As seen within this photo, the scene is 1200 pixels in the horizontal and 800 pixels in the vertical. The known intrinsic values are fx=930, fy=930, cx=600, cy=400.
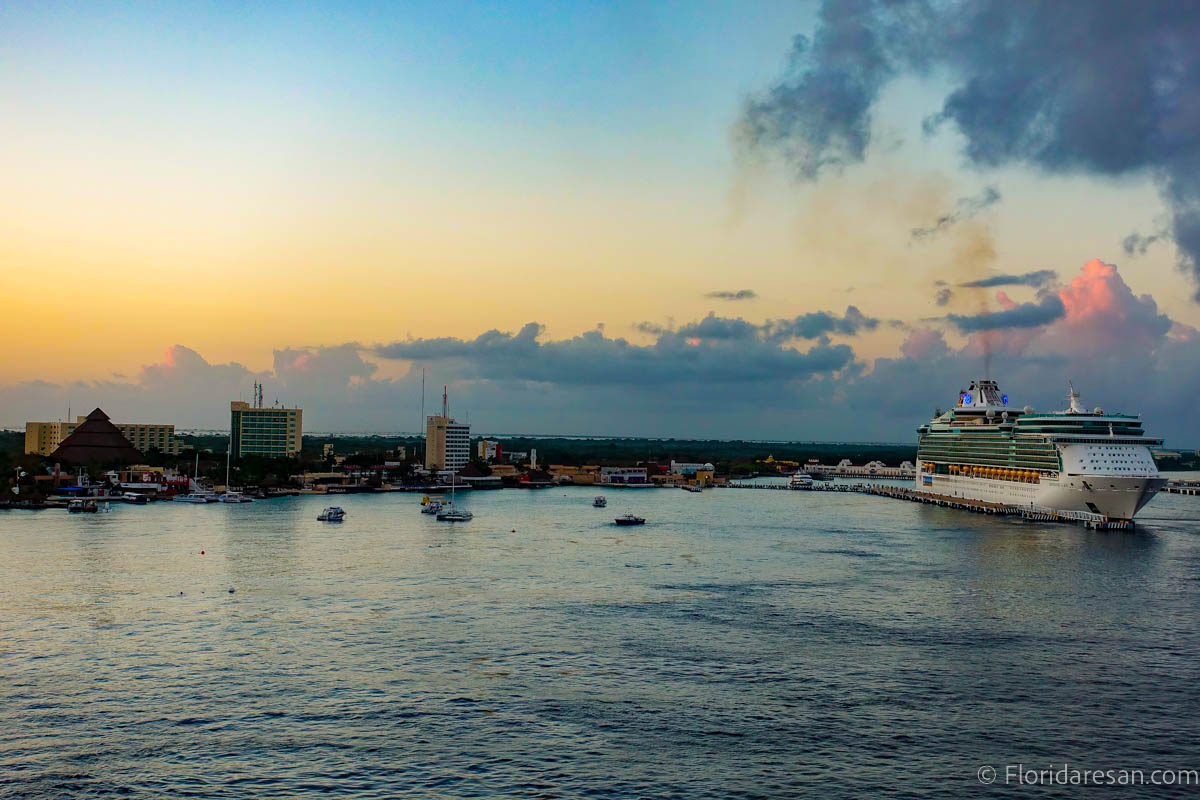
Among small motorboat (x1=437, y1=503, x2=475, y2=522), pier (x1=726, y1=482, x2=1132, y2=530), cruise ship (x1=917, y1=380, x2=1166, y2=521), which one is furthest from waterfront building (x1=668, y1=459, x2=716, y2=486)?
small motorboat (x1=437, y1=503, x2=475, y2=522)

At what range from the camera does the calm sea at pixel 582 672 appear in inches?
659

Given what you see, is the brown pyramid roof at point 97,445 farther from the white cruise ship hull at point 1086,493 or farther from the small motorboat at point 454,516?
the white cruise ship hull at point 1086,493

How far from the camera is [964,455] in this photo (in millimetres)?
79312

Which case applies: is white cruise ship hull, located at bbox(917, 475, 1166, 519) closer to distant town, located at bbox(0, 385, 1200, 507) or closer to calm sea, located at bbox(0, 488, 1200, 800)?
calm sea, located at bbox(0, 488, 1200, 800)

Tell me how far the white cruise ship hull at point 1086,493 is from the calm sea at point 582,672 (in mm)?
13594

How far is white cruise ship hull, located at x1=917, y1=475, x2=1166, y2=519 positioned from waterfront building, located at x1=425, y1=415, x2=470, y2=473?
7534 cm

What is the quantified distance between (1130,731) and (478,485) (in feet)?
333

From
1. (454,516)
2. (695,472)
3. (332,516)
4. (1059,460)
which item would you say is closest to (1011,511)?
(1059,460)

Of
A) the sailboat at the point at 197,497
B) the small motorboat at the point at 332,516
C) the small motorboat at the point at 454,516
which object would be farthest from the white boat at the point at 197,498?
the small motorboat at the point at 454,516

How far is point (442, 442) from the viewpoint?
127m

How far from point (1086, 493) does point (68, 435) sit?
110 metres

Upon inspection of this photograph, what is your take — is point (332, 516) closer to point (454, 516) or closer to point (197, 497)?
point (454, 516)

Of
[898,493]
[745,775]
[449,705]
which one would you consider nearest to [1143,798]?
[745,775]

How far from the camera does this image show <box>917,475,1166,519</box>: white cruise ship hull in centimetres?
5741
